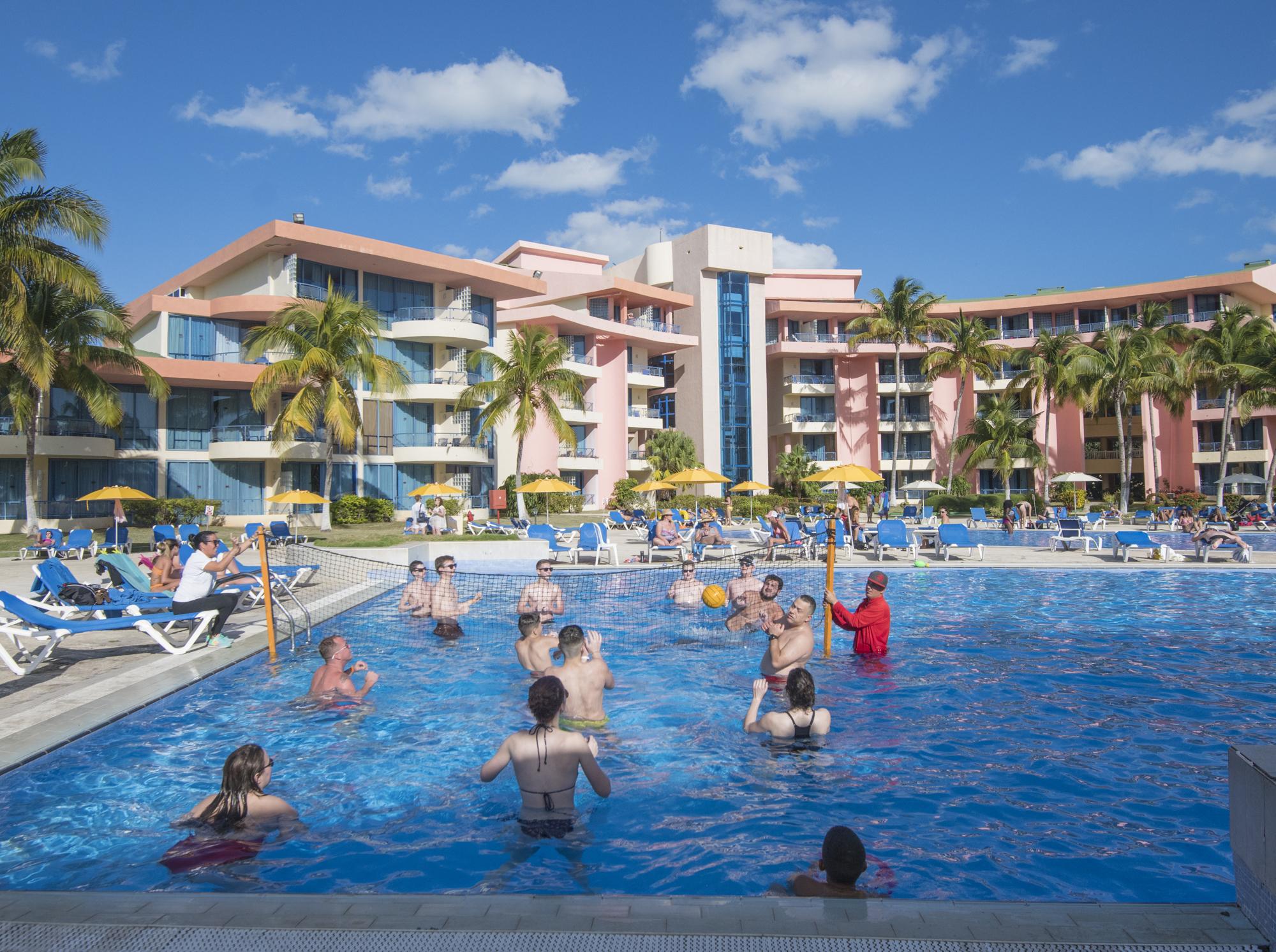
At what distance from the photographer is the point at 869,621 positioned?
968cm

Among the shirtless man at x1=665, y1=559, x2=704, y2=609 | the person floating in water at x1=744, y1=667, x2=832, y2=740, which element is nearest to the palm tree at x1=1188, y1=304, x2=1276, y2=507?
the shirtless man at x1=665, y1=559, x2=704, y2=609

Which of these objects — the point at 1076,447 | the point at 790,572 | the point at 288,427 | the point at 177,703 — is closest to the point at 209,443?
the point at 288,427

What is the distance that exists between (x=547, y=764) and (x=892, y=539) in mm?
16081

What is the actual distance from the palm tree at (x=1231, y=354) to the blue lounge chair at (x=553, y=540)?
29751 millimetres

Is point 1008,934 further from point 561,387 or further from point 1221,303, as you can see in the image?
point 1221,303

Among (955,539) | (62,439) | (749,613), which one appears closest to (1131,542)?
(955,539)

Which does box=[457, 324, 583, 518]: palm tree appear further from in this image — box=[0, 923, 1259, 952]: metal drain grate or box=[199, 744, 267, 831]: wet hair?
box=[0, 923, 1259, 952]: metal drain grate

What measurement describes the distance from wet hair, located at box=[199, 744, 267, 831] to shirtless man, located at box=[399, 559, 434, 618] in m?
6.99

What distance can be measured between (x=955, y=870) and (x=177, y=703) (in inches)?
260

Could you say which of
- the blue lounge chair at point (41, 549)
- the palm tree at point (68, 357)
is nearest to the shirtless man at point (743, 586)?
the blue lounge chair at point (41, 549)

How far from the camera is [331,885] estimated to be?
489 cm

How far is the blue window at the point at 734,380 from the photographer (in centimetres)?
4706

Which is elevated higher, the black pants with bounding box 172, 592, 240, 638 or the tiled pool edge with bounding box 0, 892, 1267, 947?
Result: the black pants with bounding box 172, 592, 240, 638

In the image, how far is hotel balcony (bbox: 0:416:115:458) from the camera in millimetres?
27203
